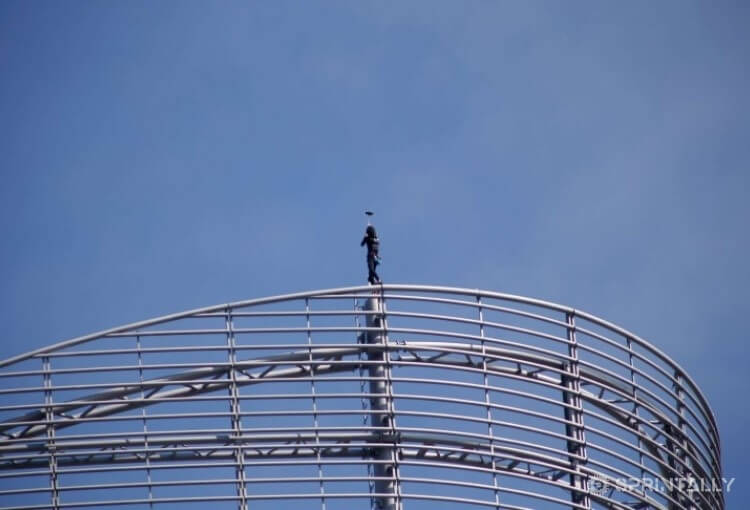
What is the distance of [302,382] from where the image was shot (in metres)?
38.2

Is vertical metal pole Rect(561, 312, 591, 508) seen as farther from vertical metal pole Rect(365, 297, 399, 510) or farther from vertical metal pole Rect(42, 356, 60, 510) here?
vertical metal pole Rect(42, 356, 60, 510)

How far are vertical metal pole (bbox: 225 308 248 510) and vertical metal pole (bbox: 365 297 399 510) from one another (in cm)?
291

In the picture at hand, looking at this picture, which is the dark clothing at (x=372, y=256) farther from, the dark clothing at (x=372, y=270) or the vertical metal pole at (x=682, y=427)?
the vertical metal pole at (x=682, y=427)

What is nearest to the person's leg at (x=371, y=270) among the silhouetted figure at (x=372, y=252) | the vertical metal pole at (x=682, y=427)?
the silhouetted figure at (x=372, y=252)

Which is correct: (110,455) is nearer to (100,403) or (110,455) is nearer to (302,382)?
(100,403)

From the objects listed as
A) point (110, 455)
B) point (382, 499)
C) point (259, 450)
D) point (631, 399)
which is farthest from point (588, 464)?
point (110, 455)

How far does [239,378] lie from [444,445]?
4849 millimetres

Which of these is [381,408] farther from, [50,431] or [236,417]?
[50,431]

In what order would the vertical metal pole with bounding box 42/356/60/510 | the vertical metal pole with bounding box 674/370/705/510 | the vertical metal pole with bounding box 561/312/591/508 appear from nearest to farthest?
the vertical metal pole with bounding box 42/356/60/510 < the vertical metal pole with bounding box 561/312/591/508 < the vertical metal pole with bounding box 674/370/705/510

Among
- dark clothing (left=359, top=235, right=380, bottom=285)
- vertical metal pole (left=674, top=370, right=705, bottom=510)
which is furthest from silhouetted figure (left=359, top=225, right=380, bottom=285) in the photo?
vertical metal pole (left=674, top=370, right=705, bottom=510)

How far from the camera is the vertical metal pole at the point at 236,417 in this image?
36750 mm

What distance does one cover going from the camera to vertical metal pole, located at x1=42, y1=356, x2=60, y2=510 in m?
36.6

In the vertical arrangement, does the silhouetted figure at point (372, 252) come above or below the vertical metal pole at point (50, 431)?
above

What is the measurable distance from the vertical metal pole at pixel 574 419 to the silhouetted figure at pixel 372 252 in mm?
4702
